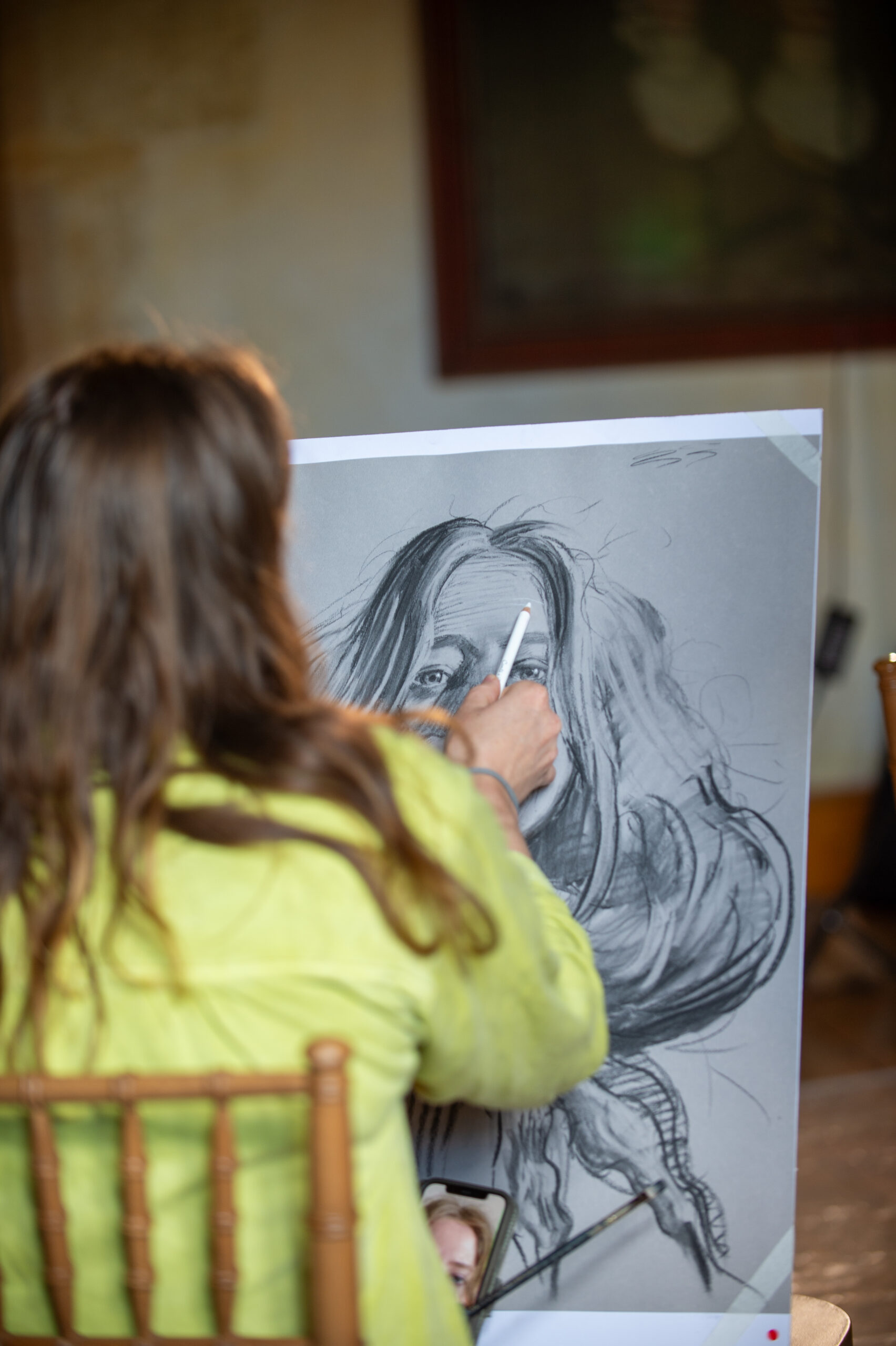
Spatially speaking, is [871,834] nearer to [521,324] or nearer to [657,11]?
[521,324]

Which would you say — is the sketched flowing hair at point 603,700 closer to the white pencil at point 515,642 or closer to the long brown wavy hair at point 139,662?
the white pencil at point 515,642

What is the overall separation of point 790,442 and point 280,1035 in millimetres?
731

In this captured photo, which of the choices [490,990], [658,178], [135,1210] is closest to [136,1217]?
[135,1210]

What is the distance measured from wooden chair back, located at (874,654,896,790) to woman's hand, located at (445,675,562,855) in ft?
0.97

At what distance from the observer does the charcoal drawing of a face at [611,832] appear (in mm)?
Result: 1111

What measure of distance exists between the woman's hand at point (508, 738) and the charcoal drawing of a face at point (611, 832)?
0.07 metres

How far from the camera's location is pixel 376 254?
2920 millimetres

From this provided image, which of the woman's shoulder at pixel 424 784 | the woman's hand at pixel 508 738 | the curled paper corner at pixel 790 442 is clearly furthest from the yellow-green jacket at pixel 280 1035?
the curled paper corner at pixel 790 442

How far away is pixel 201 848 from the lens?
652mm

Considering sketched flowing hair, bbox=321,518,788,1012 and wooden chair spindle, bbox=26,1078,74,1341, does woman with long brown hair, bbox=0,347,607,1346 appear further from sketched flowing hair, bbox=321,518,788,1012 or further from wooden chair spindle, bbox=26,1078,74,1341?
sketched flowing hair, bbox=321,518,788,1012

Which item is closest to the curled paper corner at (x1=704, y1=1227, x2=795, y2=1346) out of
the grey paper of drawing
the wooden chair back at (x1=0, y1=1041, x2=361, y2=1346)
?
the grey paper of drawing

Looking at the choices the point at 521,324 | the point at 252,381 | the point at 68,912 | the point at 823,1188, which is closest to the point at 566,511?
the point at 252,381

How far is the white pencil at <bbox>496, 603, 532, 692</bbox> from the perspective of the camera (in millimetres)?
1142

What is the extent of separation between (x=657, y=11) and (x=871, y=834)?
203 cm
